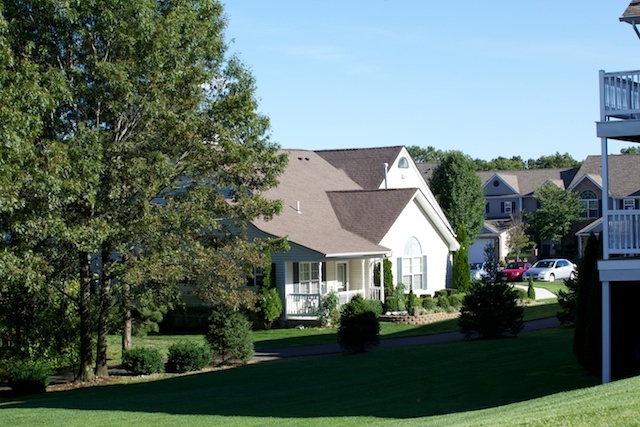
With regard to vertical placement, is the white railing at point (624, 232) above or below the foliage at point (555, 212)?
below

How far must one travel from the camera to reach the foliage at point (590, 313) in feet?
61.9

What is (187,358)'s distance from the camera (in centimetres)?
2625

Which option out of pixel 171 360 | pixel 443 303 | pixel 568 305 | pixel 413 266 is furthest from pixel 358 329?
pixel 413 266

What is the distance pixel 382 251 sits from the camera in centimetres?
3984

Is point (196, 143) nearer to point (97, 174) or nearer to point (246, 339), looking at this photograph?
point (97, 174)

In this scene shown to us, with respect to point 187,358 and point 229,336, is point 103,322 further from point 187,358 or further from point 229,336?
point 229,336

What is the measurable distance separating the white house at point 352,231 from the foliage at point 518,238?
81.5 ft

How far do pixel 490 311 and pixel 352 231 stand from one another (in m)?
14.1

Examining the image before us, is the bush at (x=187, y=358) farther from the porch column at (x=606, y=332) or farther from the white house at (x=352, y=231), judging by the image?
the porch column at (x=606, y=332)

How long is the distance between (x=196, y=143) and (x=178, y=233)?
2.52 metres

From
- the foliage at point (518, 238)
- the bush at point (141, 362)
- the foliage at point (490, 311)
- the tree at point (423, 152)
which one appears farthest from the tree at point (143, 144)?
the tree at point (423, 152)

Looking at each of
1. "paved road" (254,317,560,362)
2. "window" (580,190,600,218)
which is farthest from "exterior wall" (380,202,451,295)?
"window" (580,190,600,218)

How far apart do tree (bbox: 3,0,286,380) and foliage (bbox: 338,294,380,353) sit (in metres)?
3.47

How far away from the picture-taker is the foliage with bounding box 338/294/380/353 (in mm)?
27641
